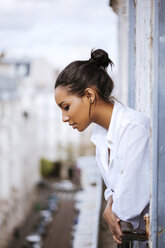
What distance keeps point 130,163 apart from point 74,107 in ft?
1.36

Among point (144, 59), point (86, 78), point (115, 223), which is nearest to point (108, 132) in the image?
point (86, 78)

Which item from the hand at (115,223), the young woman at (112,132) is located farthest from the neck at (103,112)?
the hand at (115,223)

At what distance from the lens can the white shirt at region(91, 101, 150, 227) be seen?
1.76 meters

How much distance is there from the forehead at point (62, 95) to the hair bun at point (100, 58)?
24 centimetres

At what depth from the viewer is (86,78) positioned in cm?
198

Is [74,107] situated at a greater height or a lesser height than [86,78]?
lesser

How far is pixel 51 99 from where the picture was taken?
173 feet

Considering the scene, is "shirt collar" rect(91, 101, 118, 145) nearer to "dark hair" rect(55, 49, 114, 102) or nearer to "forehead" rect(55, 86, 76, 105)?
"dark hair" rect(55, 49, 114, 102)

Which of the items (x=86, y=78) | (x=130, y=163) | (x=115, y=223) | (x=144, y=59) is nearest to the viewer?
(x=130, y=163)

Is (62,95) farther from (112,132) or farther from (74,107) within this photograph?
(112,132)

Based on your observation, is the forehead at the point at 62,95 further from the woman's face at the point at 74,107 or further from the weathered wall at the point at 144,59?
the weathered wall at the point at 144,59

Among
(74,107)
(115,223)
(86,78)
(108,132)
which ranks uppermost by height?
(86,78)

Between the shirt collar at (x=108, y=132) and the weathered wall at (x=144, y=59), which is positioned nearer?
the shirt collar at (x=108, y=132)

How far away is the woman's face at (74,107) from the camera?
1.96 m
